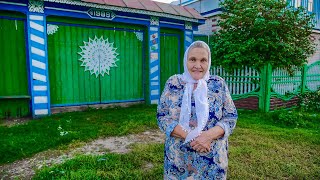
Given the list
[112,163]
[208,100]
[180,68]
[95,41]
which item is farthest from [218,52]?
[208,100]

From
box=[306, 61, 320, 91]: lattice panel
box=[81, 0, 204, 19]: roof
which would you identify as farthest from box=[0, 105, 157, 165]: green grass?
box=[306, 61, 320, 91]: lattice panel

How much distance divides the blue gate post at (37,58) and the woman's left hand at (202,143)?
17.1 feet

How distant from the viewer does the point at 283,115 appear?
6.08 metres

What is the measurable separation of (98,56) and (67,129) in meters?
2.73

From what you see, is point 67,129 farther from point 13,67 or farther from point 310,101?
point 310,101

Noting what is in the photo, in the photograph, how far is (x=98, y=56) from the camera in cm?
717

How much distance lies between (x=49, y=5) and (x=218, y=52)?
5.02 meters

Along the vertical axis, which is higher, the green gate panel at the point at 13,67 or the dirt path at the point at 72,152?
the green gate panel at the point at 13,67

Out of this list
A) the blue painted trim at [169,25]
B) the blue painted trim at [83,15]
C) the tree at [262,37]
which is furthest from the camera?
the blue painted trim at [169,25]

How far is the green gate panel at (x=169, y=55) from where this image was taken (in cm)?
840

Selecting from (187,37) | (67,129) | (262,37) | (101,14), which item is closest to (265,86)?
(262,37)

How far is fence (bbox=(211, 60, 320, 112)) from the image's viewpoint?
710 cm

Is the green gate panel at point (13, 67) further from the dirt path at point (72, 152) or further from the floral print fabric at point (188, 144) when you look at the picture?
the floral print fabric at point (188, 144)

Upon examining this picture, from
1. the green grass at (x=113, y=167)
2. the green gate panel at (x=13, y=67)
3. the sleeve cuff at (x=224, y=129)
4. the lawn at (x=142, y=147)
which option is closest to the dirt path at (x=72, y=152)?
the lawn at (x=142, y=147)
